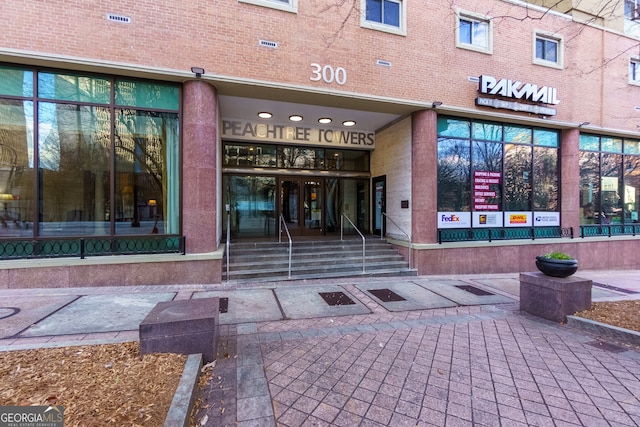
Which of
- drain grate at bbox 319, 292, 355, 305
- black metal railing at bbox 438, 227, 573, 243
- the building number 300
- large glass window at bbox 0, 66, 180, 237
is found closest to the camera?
drain grate at bbox 319, 292, 355, 305

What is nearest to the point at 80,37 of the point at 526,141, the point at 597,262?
the point at 526,141

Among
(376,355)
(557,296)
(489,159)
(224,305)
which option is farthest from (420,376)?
(489,159)

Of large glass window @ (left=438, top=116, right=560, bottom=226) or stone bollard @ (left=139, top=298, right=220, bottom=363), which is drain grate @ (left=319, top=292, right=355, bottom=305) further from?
large glass window @ (left=438, top=116, right=560, bottom=226)

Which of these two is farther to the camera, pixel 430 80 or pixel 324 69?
pixel 430 80

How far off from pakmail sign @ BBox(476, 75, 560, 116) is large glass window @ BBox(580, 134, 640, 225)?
291 centimetres

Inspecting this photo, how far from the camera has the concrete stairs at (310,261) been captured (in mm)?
7598

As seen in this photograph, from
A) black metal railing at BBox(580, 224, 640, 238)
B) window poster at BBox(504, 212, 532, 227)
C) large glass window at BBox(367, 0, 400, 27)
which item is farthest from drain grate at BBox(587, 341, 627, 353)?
black metal railing at BBox(580, 224, 640, 238)

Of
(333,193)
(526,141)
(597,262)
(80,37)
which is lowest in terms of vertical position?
(597,262)

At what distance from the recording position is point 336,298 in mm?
6160

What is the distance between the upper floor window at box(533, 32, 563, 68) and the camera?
1020 cm

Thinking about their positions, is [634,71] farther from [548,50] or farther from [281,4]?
[281,4]

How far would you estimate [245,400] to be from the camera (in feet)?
9.30

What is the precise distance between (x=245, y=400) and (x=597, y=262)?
1386 cm

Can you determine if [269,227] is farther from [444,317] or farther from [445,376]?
[445,376]
